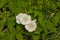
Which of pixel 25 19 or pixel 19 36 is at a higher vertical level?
pixel 25 19

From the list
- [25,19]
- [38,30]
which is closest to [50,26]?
[38,30]

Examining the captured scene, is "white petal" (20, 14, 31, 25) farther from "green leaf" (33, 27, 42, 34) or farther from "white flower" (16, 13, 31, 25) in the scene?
"green leaf" (33, 27, 42, 34)

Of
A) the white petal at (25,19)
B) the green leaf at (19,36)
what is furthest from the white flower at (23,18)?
the green leaf at (19,36)

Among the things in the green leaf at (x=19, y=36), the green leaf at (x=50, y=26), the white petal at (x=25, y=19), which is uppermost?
the white petal at (x=25, y=19)

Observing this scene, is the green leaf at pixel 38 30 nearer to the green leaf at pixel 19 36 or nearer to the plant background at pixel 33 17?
the plant background at pixel 33 17

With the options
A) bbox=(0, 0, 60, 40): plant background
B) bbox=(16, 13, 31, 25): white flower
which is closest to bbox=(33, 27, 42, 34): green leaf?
bbox=(0, 0, 60, 40): plant background

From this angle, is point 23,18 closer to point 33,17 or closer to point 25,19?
point 25,19
